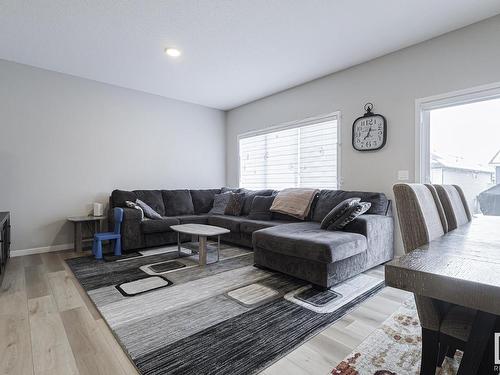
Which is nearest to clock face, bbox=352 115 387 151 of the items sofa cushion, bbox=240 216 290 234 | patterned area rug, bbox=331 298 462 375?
sofa cushion, bbox=240 216 290 234

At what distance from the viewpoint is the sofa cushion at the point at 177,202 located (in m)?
4.62

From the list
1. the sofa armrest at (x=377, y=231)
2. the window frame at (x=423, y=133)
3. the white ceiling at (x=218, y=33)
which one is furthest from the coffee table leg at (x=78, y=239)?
the window frame at (x=423, y=133)

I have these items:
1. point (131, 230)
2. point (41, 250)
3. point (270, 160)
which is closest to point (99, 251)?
point (131, 230)

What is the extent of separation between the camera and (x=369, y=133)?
3.49m

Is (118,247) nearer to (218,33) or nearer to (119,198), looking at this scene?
(119,198)

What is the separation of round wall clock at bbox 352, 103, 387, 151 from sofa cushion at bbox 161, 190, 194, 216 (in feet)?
9.70

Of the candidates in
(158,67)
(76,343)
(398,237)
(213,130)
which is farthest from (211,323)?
(213,130)

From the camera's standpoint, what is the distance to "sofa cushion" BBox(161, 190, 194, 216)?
462 cm

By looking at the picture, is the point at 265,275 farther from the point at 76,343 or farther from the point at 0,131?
the point at 0,131

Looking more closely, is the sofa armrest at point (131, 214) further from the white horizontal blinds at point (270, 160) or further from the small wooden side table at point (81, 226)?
the white horizontal blinds at point (270, 160)

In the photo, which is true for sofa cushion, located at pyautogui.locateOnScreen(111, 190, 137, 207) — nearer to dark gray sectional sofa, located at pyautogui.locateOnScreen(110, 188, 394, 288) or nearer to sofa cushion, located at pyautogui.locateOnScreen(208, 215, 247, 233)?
dark gray sectional sofa, located at pyautogui.locateOnScreen(110, 188, 394, 288)

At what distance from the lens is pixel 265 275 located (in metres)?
2.77

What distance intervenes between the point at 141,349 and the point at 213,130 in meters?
4.72

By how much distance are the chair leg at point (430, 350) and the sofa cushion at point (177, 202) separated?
4.10 metres
